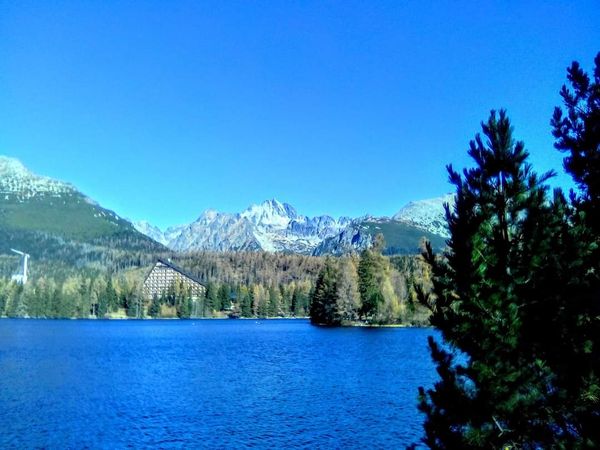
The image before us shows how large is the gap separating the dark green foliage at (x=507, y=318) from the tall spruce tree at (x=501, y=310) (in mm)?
22

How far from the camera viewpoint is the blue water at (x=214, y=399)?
3148 centimetres

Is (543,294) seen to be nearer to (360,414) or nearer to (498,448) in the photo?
(498,448)

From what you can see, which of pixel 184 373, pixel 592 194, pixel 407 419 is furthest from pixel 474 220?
pixel 184 373

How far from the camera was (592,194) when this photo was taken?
13.1 m

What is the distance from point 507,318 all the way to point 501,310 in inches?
7.6

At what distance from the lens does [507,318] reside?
11.6 meters

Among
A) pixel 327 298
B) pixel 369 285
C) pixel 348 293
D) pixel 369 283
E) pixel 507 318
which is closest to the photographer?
pixel 507 318

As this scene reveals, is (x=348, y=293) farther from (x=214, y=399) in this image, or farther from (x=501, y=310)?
(x=501, y=310)

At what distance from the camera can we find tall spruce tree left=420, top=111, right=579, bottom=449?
1159cm

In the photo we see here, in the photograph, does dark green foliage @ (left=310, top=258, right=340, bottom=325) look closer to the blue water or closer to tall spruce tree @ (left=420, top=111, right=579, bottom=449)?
the blue water

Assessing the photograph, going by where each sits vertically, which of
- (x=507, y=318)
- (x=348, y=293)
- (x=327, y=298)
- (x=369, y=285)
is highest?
(x=369, y=285)

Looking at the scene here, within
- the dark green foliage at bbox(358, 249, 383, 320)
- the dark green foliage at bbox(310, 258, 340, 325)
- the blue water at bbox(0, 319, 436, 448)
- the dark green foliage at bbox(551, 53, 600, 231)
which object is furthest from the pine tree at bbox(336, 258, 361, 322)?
the dark green foliage at bbox(551, 53, 600, 231)

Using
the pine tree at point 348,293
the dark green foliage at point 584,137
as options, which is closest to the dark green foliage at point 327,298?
the pine tree at point 348,293

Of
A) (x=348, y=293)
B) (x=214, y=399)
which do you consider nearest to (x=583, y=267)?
(x=214, y=399)
